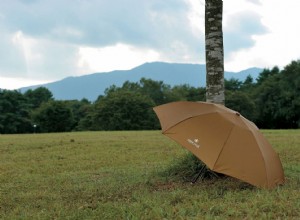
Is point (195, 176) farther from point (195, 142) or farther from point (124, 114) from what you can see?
point (124, 114)

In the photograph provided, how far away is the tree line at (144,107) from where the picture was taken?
55.2 m

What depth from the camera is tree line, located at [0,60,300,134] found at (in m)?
55.2

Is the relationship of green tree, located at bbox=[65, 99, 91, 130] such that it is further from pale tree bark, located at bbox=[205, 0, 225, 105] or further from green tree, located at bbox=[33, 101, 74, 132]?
pale tree bark, located at bbox=[205, 0, 225, 105]

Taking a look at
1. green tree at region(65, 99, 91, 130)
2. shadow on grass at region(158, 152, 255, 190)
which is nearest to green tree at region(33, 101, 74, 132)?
green tree at region(65, 99, 91, 130)

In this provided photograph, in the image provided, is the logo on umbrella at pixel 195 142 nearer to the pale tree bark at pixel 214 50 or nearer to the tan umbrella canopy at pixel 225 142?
the tan umbrella canopy at pixel 225 142

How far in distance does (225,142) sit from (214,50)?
2.20m

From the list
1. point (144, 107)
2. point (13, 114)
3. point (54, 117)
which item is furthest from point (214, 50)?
point (13, 114)

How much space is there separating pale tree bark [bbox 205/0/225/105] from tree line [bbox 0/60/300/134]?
155 feet

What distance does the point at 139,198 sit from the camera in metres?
6.38

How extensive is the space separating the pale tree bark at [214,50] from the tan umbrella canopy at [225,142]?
109 centimetres

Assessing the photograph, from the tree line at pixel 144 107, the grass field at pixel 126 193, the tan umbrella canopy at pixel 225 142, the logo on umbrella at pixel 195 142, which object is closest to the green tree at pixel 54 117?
the tree line at pixel 144 107

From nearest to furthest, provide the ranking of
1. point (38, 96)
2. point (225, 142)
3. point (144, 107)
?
point (225, 142)
point (144, 107)
point (38, 96)

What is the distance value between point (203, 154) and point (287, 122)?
170ft

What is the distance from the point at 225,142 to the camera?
20.8ft
